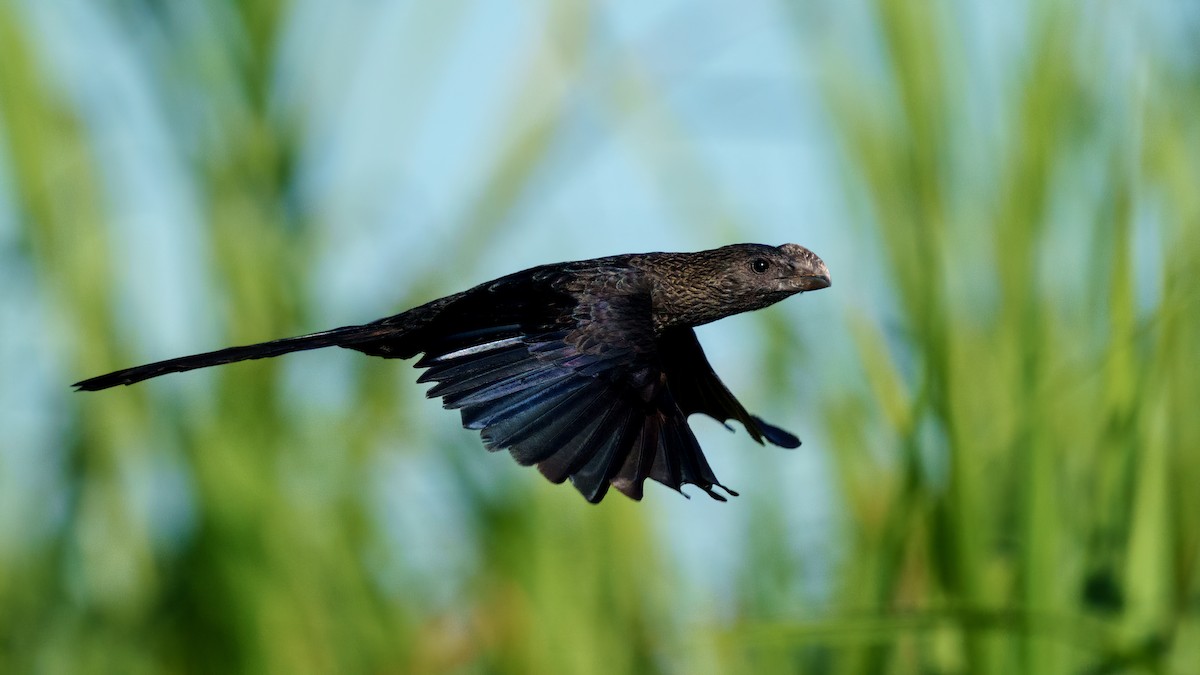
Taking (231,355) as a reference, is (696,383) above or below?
below

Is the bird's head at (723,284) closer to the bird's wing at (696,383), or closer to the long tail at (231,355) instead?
the bird's wing at (696,383)

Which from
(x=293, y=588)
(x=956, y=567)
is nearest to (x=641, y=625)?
(x=293, y=588)

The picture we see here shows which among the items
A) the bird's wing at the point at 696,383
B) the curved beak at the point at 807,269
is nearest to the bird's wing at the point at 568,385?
the curved beak at the point at 807,269

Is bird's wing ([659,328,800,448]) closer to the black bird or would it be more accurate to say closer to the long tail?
the black bird

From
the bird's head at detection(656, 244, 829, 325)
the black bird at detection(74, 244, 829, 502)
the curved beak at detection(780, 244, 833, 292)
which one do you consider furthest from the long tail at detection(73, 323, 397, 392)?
the curved beak at detection(780, 244, 833, 292)

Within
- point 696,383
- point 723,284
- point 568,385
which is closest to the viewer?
point 568,385

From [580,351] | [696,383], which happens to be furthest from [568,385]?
[696,383]

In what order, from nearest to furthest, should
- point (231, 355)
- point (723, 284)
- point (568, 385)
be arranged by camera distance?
point (231, 355)
point (568, 385)
point (723, 284)

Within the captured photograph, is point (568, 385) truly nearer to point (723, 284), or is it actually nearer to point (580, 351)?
point (580, 351)
